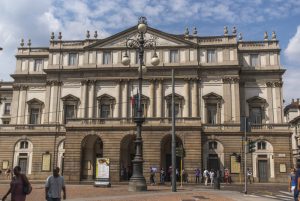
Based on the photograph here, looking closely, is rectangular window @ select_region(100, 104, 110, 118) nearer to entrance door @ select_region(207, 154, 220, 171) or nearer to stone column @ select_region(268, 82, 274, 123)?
entrance door @ select_region(207, 154, 220, 171)

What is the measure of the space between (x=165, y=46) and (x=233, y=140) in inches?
622

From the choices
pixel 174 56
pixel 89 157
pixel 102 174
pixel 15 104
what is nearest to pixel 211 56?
pixel 174 56

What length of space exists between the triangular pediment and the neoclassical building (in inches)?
5.5

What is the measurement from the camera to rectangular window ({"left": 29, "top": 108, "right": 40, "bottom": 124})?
5678 cm

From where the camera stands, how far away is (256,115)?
Result: 53.9 meters

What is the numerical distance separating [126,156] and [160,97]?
31.2 ft

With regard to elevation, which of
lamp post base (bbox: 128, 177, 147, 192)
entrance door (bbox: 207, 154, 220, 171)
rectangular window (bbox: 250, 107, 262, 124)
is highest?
rectangular window (bbox: 250, 107, 262, 124)

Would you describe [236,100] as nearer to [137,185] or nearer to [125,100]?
[125,100]

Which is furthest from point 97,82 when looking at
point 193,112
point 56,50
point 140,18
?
point 140,18

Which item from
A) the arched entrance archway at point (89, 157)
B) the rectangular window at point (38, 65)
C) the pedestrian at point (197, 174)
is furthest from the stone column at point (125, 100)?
the rectangular window at point (38, 65)

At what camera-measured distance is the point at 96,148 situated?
51219 millimetres

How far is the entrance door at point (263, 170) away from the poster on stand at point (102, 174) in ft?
78.3

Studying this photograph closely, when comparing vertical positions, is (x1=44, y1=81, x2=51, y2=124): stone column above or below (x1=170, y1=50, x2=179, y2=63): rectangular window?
below

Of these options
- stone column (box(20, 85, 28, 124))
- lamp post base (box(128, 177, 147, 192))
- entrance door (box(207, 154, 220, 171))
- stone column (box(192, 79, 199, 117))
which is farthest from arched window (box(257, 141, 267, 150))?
stone column (box(20, 85, 28, 124))
